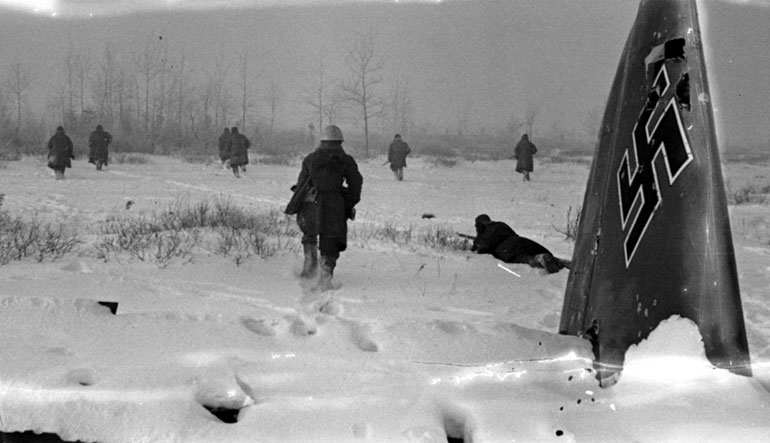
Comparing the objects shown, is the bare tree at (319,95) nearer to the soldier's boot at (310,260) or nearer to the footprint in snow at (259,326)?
the footprint in snow at (259,326)

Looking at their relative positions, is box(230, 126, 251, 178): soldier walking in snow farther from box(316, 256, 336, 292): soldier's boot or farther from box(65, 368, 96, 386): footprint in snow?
box(316, 256, 336, 292): soldier's boot

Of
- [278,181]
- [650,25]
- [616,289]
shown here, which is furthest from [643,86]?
[278,181]

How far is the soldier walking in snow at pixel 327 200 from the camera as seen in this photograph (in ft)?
12.6

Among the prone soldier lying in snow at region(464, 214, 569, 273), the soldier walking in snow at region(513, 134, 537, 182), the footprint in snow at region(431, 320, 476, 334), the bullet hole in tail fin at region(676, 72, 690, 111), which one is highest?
the bullet hole in tail fin at region(676, 72, 690, 111)

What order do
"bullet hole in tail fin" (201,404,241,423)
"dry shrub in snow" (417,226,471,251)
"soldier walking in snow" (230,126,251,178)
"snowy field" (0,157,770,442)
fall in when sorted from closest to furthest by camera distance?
1. "snowy field" (0,157,770,442)
2. "bullet hole in tail fin" (201,404,241,423)
3. "soldier walking in snow" (230,126,251,178)
4. "dry shrub in snow" (417,226,471,251)

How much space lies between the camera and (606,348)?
5.20 ft

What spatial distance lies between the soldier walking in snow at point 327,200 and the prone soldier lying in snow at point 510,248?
5.17ft

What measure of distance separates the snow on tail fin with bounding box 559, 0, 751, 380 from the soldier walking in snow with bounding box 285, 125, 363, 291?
2.26 metres

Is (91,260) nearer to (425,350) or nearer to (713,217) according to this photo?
(425,350)

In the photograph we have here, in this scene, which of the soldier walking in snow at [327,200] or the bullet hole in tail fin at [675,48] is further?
the soldier walking in snow at [327,200]

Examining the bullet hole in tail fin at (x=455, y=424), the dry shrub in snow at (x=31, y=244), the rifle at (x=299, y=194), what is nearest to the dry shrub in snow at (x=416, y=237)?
the rifle at (x=299, y=194)

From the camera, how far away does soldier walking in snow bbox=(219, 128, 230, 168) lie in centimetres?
242

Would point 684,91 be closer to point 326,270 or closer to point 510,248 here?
point 326,270

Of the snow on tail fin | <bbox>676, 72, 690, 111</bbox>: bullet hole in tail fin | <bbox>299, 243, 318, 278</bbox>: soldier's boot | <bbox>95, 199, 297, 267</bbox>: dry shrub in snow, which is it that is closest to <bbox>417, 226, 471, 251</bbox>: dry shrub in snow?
<bbox>95, 199, 297, 267</bbox>: dry shrub in snow
